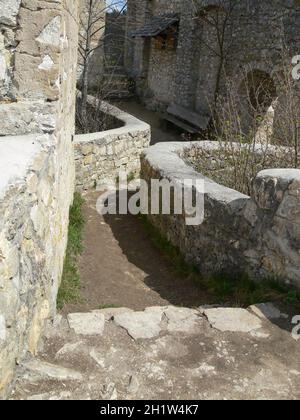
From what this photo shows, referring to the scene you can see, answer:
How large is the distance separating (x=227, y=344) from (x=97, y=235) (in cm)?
283

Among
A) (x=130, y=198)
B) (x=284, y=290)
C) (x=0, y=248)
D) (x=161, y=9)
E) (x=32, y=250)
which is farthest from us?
(x=161, y=9)

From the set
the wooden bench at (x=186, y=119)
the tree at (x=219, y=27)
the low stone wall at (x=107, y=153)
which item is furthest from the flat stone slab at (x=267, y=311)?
the wooden bench at (x=186, y=119)

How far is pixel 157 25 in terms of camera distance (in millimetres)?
13523

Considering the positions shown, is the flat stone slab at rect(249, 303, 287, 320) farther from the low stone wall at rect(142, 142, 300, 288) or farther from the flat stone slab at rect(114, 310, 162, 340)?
the flat stone slab at rect(114, 310, 162, 340)

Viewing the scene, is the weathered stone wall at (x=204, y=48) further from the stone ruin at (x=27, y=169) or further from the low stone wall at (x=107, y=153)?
the stone ruin at (x=27, y=169)

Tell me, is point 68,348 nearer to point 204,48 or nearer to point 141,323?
point 141,323

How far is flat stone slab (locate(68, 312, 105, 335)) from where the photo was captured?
8.11ft

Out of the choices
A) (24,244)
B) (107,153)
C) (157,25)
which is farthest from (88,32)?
(24,244)

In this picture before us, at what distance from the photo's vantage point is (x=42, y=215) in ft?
7.53

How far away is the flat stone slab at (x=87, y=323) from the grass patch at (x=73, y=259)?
0.59 metres

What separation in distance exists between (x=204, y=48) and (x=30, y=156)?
419 inches

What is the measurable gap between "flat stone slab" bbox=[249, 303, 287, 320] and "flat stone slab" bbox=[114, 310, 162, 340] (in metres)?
0.65

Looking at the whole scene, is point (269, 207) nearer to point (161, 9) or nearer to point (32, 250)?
point (32, 250)

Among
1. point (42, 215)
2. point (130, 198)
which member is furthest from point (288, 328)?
point (130, 198)
